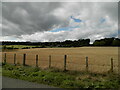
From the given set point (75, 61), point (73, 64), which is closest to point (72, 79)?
point (73, 64)

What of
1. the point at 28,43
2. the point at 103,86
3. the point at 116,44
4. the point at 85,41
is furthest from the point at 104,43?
the point at 103,86

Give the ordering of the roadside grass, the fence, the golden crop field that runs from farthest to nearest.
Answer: the golden crop field, the fence, the roadside grass

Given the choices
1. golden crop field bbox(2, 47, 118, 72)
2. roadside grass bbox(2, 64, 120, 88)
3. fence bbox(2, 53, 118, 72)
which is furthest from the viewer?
golden crop field bbox(2, 47, 118, 72)

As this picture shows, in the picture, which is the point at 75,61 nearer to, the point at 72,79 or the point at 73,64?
the point at 73,64

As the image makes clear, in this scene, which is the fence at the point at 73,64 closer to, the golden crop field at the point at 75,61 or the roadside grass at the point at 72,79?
the golden crop field at the point at 75,61

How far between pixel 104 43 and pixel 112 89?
13212 cm

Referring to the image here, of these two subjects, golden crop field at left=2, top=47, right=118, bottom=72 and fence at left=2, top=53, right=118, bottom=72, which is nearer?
fence at left=2, top=53, right=118, bottom=72

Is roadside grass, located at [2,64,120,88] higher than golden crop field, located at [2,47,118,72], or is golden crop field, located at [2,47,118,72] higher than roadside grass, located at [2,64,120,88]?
roadside grass, located at [2,64,120,88]

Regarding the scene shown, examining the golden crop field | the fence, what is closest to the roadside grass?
the fence

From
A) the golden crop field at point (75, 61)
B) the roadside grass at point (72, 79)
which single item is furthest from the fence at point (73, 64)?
the roadside grass at point (72, 79)

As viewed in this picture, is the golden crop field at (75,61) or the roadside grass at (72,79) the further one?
the golden crop field at (75,61)

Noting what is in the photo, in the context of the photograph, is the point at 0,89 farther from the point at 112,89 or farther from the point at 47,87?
the point at 112,89

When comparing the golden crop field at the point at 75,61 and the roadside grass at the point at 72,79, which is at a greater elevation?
the roadside grass at the point at 72,79

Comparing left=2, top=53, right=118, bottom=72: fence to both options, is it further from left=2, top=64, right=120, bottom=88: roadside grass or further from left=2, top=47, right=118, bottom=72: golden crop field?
left=2, top=64, right=120, bottom=88: roadside grass
